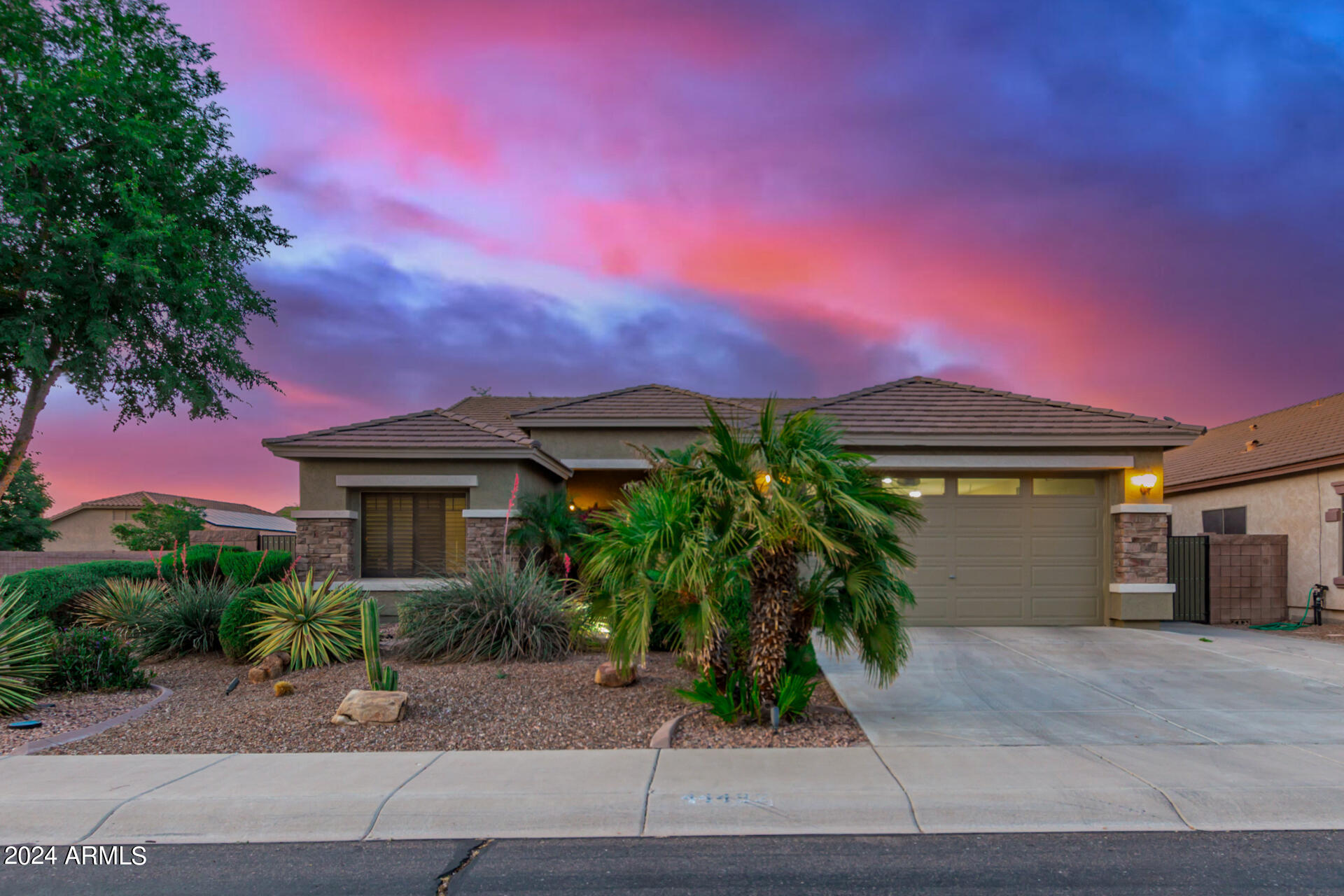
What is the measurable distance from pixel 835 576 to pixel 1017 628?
7548 millimetres

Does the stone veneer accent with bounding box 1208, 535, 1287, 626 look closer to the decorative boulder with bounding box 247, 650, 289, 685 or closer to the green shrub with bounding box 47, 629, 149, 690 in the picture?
the decorative boulder with bounding box 247, 650, 289, 685

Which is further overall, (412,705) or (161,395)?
(161,395)

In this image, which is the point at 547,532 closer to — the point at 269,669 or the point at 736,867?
the point at 269,669

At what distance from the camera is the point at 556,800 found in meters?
5.29

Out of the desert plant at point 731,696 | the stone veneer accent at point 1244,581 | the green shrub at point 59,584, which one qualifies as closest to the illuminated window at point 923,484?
the stone veneer accent at point 1244,581

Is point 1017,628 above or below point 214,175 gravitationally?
below

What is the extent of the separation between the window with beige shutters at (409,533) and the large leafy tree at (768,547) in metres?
7.79

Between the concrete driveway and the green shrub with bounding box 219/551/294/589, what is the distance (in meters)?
9.61

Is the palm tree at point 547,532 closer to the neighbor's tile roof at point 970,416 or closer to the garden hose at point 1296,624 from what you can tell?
the neighbor's tile roof at point 970,416

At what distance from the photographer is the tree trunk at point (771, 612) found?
682 cm

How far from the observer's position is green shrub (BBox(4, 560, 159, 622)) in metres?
11.7

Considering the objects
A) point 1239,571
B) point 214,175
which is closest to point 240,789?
point 1239,571

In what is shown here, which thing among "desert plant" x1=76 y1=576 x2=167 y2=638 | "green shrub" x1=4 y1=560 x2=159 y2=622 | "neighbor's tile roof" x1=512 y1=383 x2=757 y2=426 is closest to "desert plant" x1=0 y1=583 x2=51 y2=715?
"desert plant" x1=76 y1=576 x2=167 y2=638

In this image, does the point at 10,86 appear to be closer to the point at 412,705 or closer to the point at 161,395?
the point at 161,395
